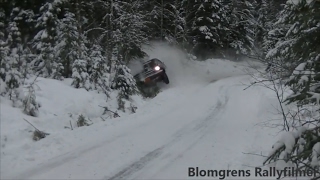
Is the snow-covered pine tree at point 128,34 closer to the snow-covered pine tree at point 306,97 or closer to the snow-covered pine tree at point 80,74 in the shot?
the snow-covered pine tree at point 80,74

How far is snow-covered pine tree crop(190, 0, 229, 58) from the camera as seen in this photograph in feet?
110

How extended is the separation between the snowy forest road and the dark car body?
178 inches

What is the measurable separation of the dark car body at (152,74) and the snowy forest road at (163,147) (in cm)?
453

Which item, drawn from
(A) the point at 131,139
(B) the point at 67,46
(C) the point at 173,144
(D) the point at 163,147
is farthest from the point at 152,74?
(D) the point at 163,147

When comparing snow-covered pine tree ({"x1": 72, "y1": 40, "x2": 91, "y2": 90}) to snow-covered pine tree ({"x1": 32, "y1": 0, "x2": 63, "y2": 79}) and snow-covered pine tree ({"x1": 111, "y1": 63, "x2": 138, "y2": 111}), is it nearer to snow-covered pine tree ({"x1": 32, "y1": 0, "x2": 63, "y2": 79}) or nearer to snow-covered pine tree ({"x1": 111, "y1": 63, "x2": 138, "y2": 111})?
snow-covered pine tree ({"x1": 111, "y1": 63, "x2": 138, "y2": 111})

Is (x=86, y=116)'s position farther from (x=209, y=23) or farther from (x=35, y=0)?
(x=209, y=23)

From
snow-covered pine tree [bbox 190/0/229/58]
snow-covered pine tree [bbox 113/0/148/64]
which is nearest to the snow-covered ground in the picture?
snow-covered pine tree [bbox 113/0/148/64]

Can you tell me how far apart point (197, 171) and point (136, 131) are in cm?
333

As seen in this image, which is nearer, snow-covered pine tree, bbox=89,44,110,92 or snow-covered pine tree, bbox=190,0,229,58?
snow-covered pine tree, bbox=89,44,110,92

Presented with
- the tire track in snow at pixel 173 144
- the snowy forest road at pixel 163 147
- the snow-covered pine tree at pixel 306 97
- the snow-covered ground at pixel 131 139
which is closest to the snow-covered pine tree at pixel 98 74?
the snow-covered ground at pixel 131 139

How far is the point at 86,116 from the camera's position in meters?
10.6

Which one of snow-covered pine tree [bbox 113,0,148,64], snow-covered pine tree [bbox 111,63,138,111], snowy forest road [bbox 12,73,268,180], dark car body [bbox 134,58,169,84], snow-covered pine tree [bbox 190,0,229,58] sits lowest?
snowy forest road [bbox 12,73,268,180]

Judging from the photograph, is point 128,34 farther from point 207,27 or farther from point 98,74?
point 207,27

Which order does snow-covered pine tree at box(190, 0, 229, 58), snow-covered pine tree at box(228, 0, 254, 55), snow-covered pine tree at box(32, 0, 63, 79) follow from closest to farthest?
snow-covered pine tree at box(32, 0, 63, 79) < snow-covered pine tree at box(190, 0, 229, 58) < snow-covered pine tree at box(228, 0, 254, 55)
